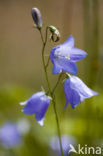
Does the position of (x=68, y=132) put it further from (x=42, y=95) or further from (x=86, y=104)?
(x=42, y=95)

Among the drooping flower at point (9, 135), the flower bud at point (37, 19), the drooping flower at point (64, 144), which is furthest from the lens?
the drooping flower at point (9, 135)

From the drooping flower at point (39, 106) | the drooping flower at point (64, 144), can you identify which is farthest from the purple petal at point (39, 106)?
the drooping flower at point (64, 144)

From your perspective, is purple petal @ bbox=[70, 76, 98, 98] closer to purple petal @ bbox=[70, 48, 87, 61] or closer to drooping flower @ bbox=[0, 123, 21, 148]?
purple petal @ bbox=[70, 48, 87, 61]

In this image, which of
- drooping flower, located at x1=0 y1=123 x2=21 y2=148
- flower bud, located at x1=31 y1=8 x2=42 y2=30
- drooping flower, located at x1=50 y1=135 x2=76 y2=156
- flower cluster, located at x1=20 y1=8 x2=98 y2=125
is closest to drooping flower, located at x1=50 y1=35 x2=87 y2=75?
flower cluster, located at x1=20 y1=8 x2=98 y2=125

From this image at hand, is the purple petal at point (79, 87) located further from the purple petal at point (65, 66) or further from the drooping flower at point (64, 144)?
the drooping flower at point (64, 144)

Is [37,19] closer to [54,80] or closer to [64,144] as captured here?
[64,144]

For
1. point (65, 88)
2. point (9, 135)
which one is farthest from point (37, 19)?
point (9, 135)

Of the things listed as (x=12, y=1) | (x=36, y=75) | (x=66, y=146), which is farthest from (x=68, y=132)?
(x=12, y=1)
